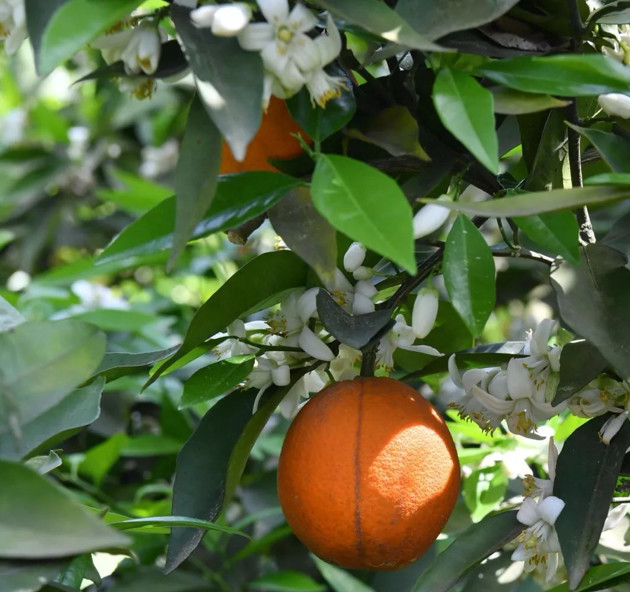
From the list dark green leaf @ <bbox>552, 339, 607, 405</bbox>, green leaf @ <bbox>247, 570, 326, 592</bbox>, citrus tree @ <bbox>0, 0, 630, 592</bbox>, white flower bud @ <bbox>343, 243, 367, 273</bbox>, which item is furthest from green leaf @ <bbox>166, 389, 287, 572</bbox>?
green leaf @ <bbox>247, 570, 326, 592</bbox>

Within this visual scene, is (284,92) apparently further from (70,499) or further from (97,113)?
(97,113)

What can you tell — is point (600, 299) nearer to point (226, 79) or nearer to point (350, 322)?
point (350, 322)

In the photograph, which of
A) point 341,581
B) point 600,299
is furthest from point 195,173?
point 341,581

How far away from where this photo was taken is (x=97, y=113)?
7.55ft

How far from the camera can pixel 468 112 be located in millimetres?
606

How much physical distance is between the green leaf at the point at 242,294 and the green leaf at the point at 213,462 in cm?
8

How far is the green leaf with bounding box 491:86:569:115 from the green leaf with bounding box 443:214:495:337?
0.24 feet

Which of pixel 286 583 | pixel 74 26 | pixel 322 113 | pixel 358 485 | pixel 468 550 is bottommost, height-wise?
pixel 286 583

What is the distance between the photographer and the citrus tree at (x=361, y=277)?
598mm

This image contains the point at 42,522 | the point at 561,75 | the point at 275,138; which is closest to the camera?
the point at 42,522

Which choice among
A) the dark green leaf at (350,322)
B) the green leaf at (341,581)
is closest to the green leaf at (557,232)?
the dark green leaf at (350,322)

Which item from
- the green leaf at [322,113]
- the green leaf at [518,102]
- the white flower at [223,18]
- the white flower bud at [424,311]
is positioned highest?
the white flower at [223,18]

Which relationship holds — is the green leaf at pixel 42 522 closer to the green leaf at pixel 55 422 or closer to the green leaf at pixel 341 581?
the green leaf at pixel 55 422

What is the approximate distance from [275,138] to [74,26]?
191 millimetres
